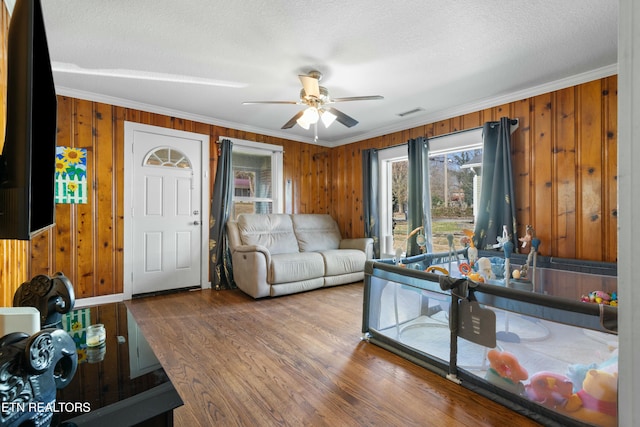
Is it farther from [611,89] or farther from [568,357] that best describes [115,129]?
[611,89]

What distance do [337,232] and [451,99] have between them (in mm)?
2586

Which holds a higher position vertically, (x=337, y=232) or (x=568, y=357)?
(x=337, y=232)

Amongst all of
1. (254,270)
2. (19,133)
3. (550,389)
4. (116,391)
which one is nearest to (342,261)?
(254,270)

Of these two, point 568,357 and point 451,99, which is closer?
point 568,357

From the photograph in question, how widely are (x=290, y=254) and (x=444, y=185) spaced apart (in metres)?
2.21

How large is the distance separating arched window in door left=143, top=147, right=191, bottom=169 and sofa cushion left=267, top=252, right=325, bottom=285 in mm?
1713

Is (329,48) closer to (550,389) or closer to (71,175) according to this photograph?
(550,389)

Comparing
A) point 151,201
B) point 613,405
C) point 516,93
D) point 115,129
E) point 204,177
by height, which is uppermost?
point 516,93

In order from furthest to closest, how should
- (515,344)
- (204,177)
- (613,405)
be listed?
(204,177) < (515,344) < (613,405)

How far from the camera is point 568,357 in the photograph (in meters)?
1.38

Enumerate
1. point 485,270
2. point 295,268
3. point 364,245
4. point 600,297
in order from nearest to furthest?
point 600,297
point 485,270
point 295,268
point 364,245

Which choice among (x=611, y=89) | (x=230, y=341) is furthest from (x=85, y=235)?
(x=611, y=89)

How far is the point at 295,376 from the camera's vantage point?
6.00ft

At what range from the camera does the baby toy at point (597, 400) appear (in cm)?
124
